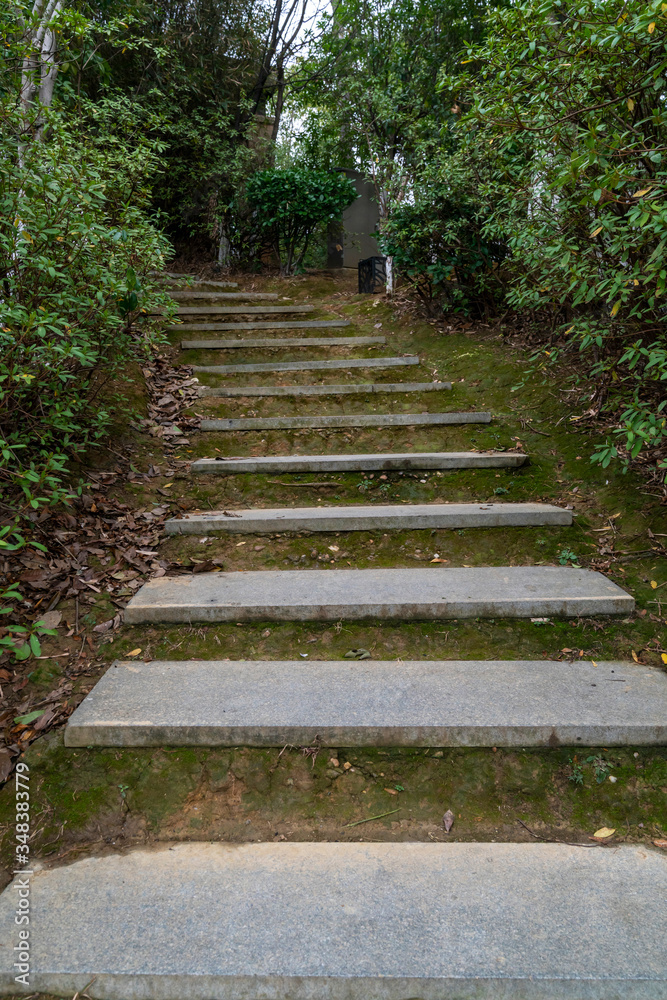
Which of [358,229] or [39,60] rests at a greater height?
[358,229]

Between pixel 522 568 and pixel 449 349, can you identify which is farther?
pixel 449 349

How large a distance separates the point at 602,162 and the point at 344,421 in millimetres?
2054

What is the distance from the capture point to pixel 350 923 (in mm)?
1293

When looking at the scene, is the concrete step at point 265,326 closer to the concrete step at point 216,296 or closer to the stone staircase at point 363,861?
the concrete step at point 216,296

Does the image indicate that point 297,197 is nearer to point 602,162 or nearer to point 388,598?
point 602,162

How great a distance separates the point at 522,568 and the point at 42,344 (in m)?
2.46

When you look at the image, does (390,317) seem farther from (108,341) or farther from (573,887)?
(573,887)

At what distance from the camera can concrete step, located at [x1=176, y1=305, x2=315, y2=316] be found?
586cm

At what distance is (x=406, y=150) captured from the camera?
668cm

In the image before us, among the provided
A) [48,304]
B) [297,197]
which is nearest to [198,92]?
[297,197]

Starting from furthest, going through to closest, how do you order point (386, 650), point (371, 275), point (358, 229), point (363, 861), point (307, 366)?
point (358, 229)
point (371, 275)
point (307, 366)
point (386, 650)
point (363, 861)

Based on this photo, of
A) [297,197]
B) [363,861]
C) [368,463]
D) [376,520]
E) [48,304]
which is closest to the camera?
[363,861]

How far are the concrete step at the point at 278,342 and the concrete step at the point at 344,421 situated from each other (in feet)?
5.24

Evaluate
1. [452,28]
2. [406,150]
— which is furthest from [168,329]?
[452,28]
